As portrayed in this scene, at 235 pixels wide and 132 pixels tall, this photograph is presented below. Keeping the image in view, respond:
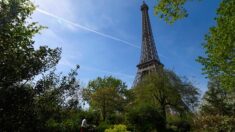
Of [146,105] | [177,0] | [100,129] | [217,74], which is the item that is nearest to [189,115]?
[146,105]

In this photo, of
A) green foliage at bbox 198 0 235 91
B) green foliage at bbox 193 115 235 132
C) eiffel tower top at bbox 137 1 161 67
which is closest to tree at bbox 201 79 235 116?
green foliage at bbox 193 115 235 132

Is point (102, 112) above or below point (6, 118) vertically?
above

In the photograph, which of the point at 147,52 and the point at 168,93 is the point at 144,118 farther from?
the point at 147,52

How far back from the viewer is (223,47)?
1689 cm

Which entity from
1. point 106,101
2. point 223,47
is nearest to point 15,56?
point 223,47

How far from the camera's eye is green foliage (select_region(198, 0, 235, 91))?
15.3 metres

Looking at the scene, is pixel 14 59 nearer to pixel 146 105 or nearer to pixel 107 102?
pixel 146 105

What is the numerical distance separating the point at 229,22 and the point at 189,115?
89.8ft

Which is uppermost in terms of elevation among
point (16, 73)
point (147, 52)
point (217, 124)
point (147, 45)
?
point (147, 45)

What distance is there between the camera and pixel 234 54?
56.6 feet

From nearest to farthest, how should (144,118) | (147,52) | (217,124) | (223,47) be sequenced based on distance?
(223,47) → (217,124) → (144,118) → (147,52)

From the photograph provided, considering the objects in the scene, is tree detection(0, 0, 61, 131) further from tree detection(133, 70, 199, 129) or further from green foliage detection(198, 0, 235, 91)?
tree detection(133, 70, 199, 129)

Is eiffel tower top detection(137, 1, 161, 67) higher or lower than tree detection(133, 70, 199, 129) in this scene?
higher

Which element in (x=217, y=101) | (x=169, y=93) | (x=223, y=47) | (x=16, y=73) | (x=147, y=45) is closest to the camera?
(x=16, y=73)
